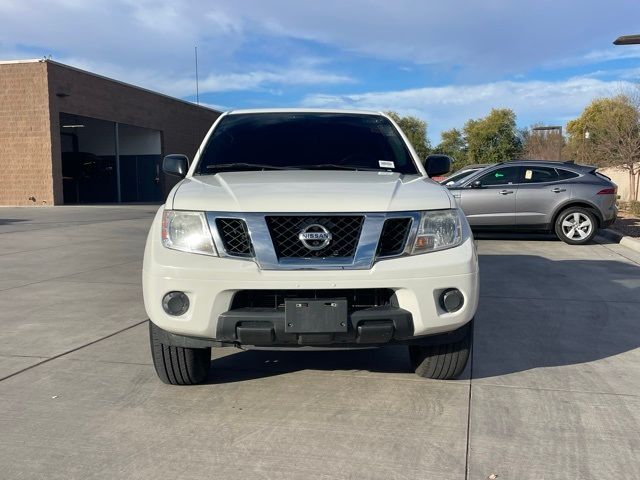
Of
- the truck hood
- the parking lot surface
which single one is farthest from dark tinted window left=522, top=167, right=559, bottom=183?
the truck hood

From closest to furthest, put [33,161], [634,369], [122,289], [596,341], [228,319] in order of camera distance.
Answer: [228,319], [634,369], [596,341], [122,289], [33,161]

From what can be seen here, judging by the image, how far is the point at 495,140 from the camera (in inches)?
2421

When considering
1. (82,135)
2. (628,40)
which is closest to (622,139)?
(628,40)

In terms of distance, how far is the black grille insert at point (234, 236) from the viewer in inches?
128

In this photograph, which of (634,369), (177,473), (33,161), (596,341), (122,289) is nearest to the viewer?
(177,473)

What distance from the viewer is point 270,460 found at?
9.61 feet

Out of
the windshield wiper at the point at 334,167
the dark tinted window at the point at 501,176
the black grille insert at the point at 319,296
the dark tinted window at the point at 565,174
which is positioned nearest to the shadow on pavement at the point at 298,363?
the black grille insert at the point at 319,296

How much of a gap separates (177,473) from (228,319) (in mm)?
811

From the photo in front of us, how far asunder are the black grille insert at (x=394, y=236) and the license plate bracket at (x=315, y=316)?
0.40 m

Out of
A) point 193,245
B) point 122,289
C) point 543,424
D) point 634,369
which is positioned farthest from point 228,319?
point 122,289

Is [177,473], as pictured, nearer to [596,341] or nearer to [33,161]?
[596,341]

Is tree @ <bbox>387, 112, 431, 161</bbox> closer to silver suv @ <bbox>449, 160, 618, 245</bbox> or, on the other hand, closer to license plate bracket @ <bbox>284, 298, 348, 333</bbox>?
silver suv @ <bbox>449, 160, 618, 245</bbox>

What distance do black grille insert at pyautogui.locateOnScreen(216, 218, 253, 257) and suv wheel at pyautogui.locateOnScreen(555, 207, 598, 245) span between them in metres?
9.76

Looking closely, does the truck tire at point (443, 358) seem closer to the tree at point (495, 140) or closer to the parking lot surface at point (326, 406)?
the parking lot surface at point (326, 406)
